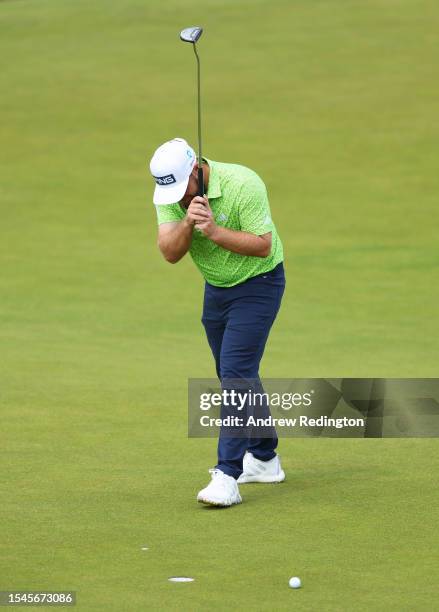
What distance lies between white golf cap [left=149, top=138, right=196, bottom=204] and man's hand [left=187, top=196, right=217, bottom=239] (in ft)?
0.30

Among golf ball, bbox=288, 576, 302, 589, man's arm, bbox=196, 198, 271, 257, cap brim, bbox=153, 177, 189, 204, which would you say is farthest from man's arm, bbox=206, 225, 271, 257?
golf ball, bbox=288, 576, 302, 589

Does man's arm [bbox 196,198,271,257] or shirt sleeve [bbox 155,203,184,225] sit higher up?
shirt sleeve [bbox 155,203,184,225]

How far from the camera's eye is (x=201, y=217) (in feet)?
25.5

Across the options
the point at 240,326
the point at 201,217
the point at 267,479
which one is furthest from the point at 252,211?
the point at 267,479

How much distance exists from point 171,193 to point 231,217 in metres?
0.39

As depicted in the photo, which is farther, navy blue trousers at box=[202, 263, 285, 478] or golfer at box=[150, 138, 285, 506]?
navy blue trousers at box=[202, 263, 285, 478]

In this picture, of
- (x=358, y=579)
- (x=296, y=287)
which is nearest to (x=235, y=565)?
(x=358, y=579)

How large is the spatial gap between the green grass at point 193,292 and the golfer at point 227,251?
15.1 inches

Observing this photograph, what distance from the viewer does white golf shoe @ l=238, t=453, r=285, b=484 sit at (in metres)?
8.62

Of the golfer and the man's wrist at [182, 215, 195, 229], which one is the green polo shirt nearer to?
the golfer

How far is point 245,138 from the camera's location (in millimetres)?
25656

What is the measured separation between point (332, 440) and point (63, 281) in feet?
27.4

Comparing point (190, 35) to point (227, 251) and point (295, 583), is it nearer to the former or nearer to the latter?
point (227, 251)

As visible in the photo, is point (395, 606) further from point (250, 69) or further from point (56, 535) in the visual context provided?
point (250, 69)
